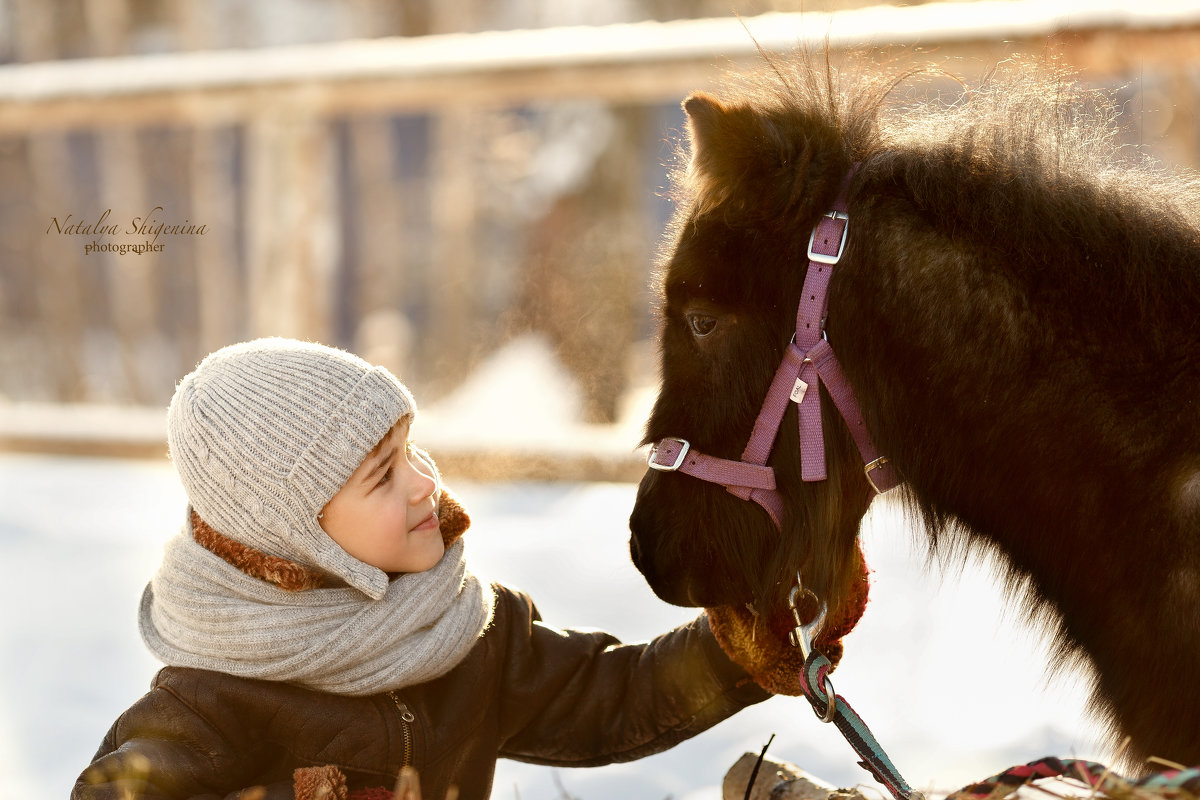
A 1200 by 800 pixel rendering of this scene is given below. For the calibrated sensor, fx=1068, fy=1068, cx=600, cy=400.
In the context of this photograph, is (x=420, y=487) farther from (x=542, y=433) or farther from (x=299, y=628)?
(x=542, y=433)

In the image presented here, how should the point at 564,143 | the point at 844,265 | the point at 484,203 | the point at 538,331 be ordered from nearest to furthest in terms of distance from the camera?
the point at 844,265
the point at 564,143
the point at 538,331
the point at 484,203

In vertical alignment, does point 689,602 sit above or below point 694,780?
above

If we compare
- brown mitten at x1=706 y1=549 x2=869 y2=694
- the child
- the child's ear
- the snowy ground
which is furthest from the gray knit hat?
the snowy ground

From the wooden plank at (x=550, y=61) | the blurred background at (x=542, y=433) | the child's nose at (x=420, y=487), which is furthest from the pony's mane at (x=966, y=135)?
the wooden plank at (x=550, y=61)

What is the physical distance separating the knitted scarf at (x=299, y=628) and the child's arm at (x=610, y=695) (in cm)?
22

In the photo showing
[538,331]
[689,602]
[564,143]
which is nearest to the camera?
[689,602]

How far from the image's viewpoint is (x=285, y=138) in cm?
426

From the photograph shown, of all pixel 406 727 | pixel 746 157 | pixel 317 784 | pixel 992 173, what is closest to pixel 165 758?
pixel 317 784

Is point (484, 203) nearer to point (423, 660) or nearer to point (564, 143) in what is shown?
point (564, 143)

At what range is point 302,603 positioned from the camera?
152 cm

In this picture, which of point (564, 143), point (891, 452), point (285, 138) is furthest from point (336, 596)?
point (564, 143)

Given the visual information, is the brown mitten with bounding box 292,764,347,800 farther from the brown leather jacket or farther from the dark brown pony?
the dark brown pony

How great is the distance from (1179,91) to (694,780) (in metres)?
3.25

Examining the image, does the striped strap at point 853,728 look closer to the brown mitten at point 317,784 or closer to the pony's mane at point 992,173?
the pony's mane at point 992,173
